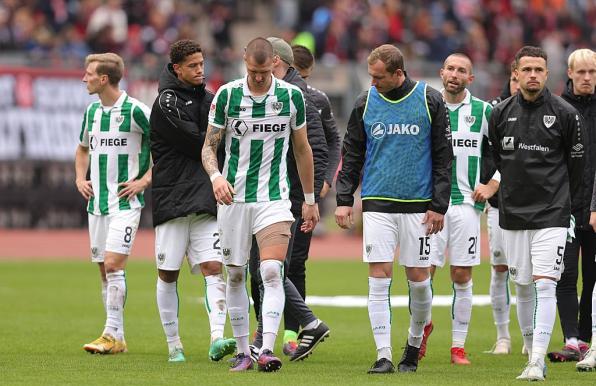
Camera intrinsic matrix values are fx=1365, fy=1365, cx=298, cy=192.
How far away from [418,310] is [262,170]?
5.01ft

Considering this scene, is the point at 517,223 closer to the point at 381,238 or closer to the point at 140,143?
the point at 381,238

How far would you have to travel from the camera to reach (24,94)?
1049 inches

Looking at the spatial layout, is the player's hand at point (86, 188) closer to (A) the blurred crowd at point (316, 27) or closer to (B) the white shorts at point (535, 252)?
(B) the white shorts at point (535, 252)

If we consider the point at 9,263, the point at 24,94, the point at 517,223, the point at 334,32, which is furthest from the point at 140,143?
the point at 334,32

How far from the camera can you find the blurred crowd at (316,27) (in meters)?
28.0

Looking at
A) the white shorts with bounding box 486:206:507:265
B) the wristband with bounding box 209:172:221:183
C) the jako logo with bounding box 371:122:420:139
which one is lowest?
the white shorts with bounding box 486:206:507:265

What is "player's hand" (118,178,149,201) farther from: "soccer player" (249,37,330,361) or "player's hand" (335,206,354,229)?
"player's hand" (335,206,354,229)

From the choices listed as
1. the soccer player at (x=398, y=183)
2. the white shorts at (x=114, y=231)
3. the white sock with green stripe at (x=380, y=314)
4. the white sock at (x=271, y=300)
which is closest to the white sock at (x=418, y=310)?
the soccer player at (x=398, y=183)

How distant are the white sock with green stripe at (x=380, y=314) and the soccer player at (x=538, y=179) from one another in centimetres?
96

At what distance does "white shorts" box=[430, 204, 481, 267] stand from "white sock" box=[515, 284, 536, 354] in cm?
80

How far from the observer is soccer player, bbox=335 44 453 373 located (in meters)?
9.66

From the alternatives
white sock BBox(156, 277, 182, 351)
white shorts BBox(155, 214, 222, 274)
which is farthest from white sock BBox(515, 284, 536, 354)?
white sock BBox(156, 277, 182, 351)

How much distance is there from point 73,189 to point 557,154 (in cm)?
1898

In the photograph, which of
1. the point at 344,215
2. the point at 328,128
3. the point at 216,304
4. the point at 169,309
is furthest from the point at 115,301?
the point at 344,215
